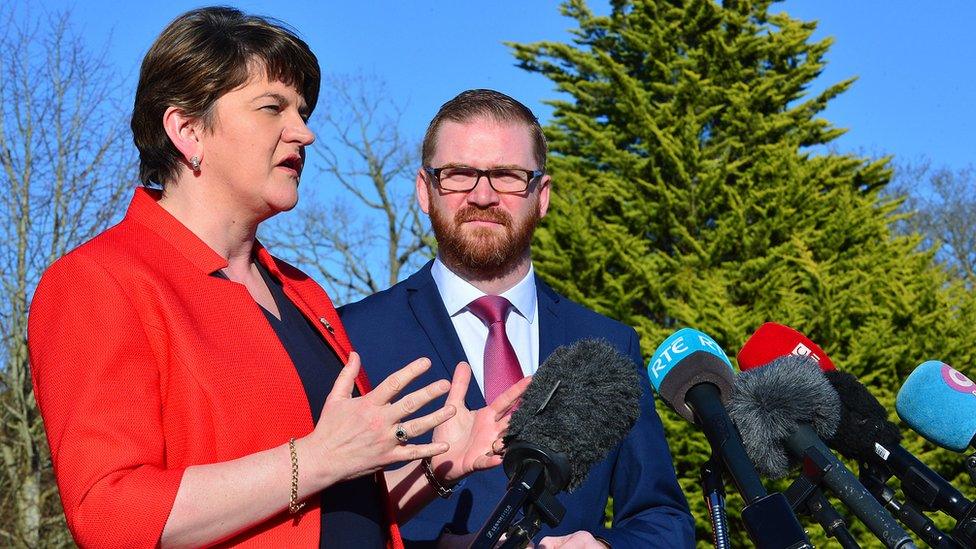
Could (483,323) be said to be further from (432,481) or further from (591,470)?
(432,481)

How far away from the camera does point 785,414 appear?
2.41 meters

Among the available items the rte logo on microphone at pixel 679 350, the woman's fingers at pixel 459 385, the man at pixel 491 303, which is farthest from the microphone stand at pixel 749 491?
the man at pixel 491 303

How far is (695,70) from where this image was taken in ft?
31.7

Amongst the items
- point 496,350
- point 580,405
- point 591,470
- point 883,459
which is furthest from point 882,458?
point 496,350

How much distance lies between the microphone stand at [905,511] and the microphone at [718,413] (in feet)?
1.42

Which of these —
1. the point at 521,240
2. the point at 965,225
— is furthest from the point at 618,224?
the point at 965,225

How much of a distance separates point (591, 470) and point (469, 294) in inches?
32.6

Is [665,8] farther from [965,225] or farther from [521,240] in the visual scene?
[965,225]

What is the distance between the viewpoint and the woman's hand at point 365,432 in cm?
212

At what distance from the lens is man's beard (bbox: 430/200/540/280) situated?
3.73 metres

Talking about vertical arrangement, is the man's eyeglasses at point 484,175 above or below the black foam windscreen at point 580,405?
above

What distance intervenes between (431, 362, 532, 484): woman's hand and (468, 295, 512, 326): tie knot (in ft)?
3.18

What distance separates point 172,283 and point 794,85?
872cm

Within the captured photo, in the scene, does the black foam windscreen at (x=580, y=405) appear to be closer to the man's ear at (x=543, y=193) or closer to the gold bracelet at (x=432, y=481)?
the gold bracelet at (x=432, y=481)
